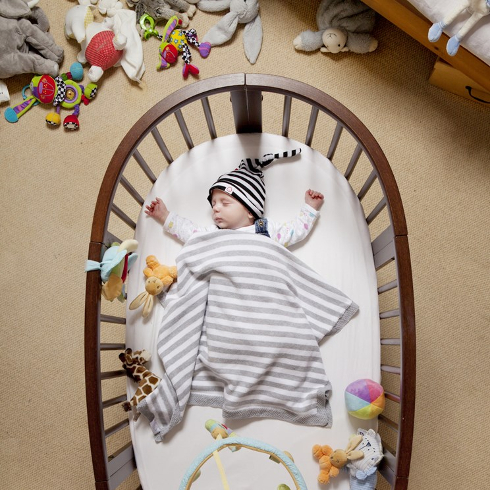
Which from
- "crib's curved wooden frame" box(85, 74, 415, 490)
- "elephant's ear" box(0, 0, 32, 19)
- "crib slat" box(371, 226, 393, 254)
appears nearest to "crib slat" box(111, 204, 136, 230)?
"crib's curved wooden frame" box(85, 74, 415, 490)

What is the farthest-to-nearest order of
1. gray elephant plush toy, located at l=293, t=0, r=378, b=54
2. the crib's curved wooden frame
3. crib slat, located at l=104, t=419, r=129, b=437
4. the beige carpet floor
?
gray elephant plush toy, located at l=293, t=0, r=378, b=54 → the beige carpet floor → crib slat, located at l=104, t=419, r=129, b=437 → the crib's curved wooden frame

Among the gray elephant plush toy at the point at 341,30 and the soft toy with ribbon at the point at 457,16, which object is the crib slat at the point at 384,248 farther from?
the gray elephant plush toy at the point at 341,30

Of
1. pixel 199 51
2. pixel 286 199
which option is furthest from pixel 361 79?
pixel 286 199

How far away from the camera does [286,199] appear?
124 cm

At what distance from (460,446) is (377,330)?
486 mm

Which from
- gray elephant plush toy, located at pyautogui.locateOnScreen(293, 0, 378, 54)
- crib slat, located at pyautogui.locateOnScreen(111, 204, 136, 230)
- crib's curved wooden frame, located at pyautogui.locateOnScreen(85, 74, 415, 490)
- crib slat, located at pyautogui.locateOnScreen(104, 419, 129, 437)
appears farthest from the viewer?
gray elephant plush toy, located at pyautogui.locateOnScreen(293, 0, 378, 54)

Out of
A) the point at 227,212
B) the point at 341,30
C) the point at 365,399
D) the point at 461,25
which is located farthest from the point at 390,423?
the point at 341,30

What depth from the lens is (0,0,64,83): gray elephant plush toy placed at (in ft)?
5.33

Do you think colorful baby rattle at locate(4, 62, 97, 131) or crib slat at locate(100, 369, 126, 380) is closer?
crib slat at locate(100, 369, 126, 380)

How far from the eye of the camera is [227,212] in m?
1.19

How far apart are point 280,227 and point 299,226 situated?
42 millimetres

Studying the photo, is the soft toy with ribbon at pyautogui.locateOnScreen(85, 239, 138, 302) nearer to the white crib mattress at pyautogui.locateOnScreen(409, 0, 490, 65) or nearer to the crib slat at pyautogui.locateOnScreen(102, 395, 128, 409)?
the crib slat at pyautogui.locateOnScreen(102, 395, 128, 409)

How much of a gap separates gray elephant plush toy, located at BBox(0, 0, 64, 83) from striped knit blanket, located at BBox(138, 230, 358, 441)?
34.7 inches

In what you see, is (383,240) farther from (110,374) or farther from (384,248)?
(110,374)
